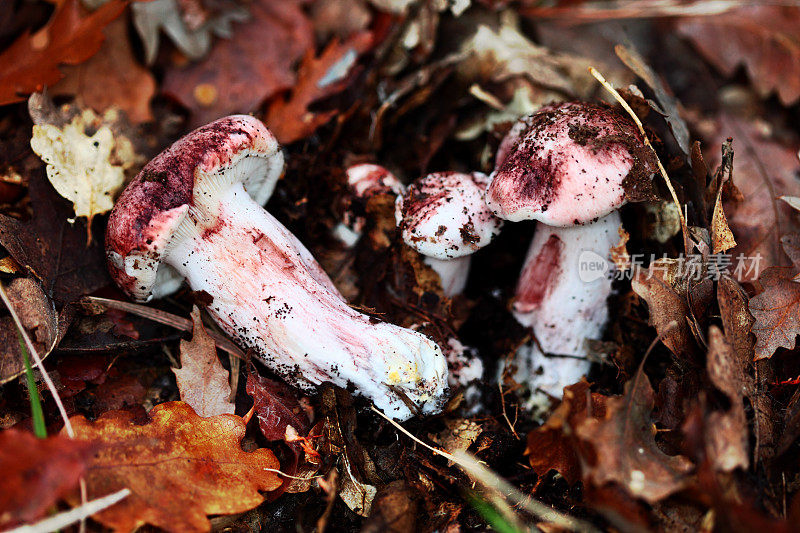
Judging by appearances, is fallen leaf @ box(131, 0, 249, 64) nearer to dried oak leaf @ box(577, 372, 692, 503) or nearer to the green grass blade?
the green grass blade

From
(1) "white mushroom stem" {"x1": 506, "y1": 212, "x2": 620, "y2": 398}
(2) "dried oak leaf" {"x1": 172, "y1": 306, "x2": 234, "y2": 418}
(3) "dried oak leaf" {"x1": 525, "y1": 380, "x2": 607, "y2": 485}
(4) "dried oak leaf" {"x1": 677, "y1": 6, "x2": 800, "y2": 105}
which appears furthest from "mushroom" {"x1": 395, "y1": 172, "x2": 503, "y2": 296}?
(4) "dried oak leaf" {"x1": 677, "y1": 6, "x2": 800, "y2": 105}

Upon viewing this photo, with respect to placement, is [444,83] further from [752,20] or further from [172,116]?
[752,20]

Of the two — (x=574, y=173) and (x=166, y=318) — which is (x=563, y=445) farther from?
(x=166, y=318)

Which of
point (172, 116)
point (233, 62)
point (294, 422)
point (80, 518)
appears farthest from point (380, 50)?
point (80, 518)

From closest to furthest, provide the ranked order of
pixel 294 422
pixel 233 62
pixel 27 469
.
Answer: pixel 27 469 → pixel 294 422 → pixel 233 62

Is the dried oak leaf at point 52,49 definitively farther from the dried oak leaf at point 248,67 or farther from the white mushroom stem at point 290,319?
the white mushroom stem at point 290,319

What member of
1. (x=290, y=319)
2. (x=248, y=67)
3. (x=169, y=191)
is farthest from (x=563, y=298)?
(x=248, y=67)
